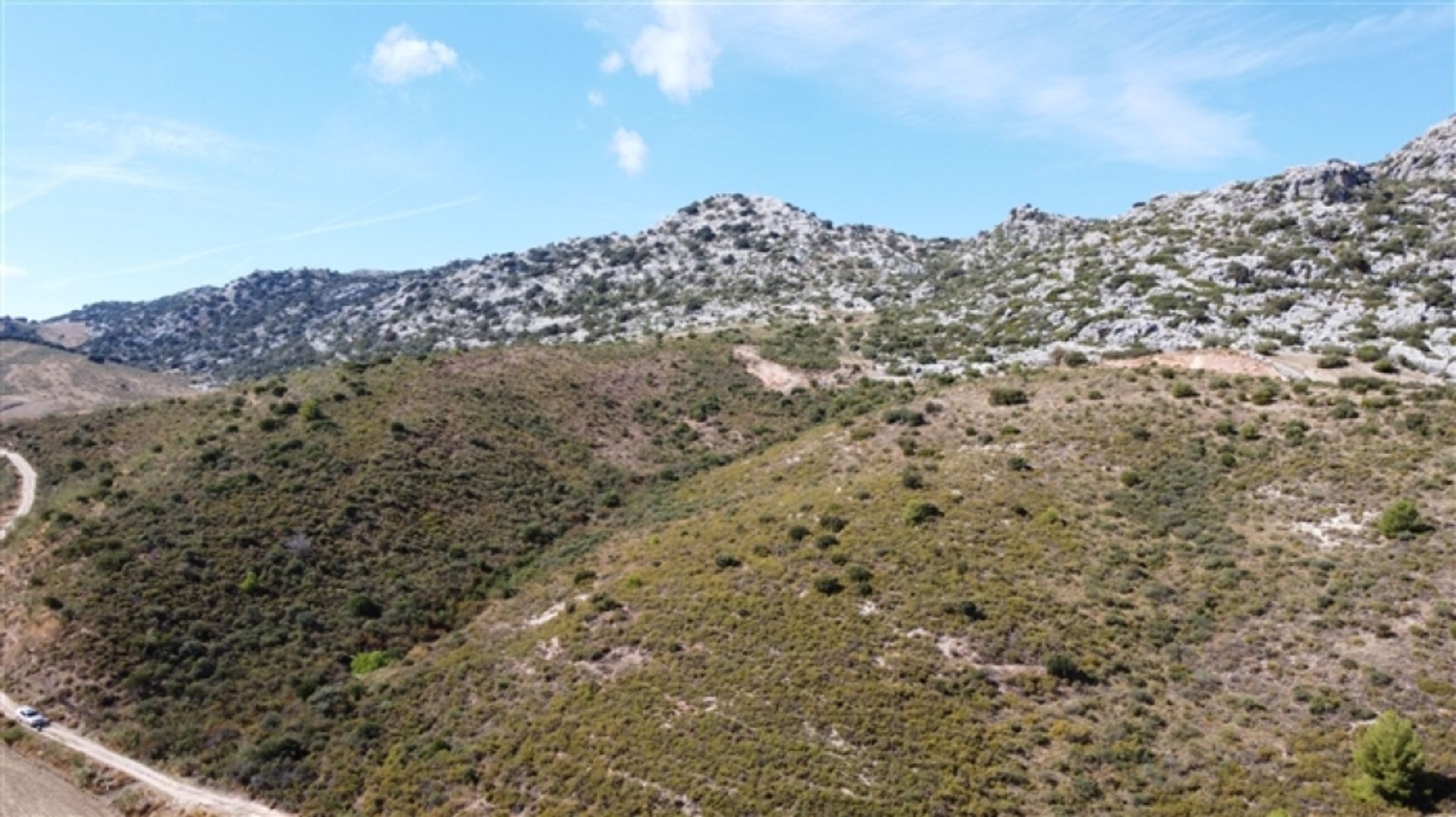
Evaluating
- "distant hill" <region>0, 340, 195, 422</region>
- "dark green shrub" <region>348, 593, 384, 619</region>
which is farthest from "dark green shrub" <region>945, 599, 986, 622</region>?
"distant hill" <region>0, 340, 195, 422</region>

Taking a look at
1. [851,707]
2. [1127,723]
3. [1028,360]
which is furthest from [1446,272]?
[851,707]

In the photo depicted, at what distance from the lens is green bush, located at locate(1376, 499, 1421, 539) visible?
1502 inches

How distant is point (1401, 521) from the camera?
38312mm

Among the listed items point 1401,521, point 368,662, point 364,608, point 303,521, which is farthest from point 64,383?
point 1401,521

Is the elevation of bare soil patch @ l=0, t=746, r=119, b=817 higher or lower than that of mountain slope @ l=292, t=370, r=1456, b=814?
lower

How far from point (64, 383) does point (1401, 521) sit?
18646 centimetres

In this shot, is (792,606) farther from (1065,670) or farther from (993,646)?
(1065,670)

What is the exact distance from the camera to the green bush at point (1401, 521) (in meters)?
38.2

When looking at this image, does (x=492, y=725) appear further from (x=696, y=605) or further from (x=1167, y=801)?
(x=1167, y=801)

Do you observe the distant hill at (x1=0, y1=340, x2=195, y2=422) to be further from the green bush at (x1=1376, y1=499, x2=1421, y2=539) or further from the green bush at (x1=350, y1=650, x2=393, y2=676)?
the green bush at (x1=1376, y1=499, x2=1421, y2=539)

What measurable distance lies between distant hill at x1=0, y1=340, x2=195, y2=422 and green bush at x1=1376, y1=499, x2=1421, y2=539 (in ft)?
499

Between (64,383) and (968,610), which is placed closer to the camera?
(968,610)

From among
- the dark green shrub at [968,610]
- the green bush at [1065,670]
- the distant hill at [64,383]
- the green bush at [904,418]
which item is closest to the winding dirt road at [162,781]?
the dark green shrub at [968,610]

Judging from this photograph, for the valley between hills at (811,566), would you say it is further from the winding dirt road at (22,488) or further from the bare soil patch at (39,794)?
the bare soil patch at (39,794)
